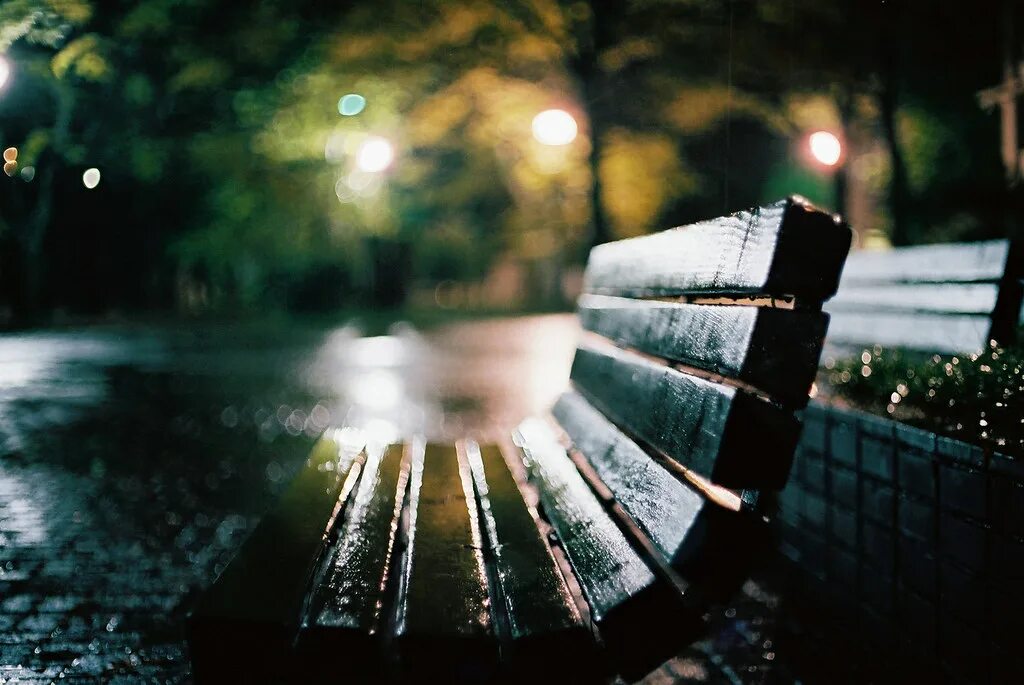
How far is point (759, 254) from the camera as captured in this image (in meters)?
1.60

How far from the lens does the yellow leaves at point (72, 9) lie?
13.6 feet

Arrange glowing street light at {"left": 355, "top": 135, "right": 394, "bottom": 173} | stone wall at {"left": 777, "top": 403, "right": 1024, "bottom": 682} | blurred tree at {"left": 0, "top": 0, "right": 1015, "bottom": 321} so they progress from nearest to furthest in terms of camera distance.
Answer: stone wall at {"left": 777, "top": 403, "right": 1024, "bottom": 682}, blurred tree at {"left": 0, "top": 0, "right": 1015, "bottom": 321}, glowing street light at {"left": 355, "top": 135, "right": 394, "bottom": 173}

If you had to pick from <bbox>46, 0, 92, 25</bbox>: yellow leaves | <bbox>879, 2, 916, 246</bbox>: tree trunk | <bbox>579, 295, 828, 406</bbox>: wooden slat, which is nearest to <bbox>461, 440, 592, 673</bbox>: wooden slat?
<bbox>579, 295, 828, 406</bbox>: wooden slat

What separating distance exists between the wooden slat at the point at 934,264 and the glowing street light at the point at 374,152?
5.42 m

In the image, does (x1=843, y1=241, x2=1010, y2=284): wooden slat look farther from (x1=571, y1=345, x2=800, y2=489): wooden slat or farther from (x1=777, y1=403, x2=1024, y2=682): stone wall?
(x1=571, y1=345, x2=800, y2=489): wooden slat

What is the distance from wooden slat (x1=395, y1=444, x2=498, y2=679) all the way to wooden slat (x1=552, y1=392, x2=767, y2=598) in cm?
40

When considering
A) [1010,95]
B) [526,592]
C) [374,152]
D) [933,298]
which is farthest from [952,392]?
[1010,95]

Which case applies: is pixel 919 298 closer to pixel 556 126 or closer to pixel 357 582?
pixel 357 582

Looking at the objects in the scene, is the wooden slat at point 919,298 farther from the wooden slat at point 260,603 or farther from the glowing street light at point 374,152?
the glowing street light at point 374,152

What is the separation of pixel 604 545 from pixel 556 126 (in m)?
6.37

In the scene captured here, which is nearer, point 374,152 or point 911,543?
point 911,543

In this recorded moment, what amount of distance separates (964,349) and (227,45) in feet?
17.8

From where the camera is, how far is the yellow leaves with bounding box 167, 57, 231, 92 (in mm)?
5895

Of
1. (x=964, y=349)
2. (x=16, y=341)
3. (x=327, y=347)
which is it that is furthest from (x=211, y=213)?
(x=964, y=349)
